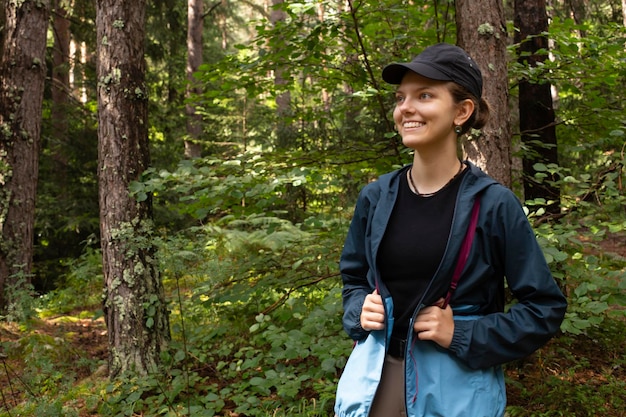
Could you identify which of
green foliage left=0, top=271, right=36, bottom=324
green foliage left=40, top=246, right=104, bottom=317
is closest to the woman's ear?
green foliage left=0, top=271, right=36, bottom=324

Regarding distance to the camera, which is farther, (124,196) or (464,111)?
(124,196)

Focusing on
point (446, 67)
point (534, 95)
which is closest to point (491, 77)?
point (446, 67)

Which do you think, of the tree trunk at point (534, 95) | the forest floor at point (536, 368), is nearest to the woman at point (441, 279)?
the forest floor at point (536, 368)

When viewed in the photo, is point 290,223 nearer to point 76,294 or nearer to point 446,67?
point 446,67

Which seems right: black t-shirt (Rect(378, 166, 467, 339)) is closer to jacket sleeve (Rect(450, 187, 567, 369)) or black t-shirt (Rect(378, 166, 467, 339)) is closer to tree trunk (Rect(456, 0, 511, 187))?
jacket sleeve (Rect(450, 187, 567, 369))

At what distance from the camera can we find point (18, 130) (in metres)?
6.82

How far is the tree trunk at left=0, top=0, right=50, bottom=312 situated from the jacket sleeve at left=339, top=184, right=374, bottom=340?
612 centimetres

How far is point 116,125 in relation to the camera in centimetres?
471

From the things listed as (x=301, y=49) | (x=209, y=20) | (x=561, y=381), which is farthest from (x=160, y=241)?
(x=209, y=20)

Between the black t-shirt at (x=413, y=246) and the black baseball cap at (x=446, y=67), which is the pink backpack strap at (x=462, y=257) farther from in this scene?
the black baseball cap at (x=446, y=67)

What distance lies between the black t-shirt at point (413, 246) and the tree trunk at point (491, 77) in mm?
1963

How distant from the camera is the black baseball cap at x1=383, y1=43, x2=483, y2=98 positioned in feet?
5.58

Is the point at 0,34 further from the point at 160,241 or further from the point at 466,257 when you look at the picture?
the point at 466,257

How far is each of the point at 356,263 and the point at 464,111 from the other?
708mm
